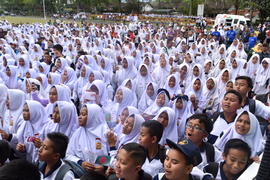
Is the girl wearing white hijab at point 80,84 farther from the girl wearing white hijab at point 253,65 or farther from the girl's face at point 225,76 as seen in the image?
the girl wearing white hijab at point 253,65

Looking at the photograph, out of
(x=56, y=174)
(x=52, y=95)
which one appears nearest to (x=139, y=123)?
(x=56, y=174)

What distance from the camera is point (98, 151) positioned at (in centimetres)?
320

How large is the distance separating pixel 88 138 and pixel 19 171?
151cm

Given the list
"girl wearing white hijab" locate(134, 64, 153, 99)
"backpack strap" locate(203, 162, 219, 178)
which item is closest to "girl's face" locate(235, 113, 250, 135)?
"backpack strap" locate(203, 162, 219, 178)

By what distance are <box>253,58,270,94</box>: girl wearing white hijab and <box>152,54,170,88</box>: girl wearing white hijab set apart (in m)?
2.41

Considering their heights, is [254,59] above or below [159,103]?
above

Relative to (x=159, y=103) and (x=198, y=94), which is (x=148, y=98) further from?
(x=198, y=94)

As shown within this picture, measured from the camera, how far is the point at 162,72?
24.3 ft

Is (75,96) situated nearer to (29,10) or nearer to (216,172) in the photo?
(216,172)

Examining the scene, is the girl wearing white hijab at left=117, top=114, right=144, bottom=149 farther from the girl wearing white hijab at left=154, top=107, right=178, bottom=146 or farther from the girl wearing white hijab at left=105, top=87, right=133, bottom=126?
the girl wearing white hijab at left=105, top=87, right=133, bottom=126

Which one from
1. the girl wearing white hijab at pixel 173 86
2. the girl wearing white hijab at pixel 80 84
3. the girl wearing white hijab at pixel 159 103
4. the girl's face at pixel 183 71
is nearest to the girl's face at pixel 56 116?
the girl wearing white hijab at pixel 159 103

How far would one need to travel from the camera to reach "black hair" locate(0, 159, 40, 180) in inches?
66.4

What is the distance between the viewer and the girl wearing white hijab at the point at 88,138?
3162mm

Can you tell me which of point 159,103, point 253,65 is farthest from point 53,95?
point 253,65
